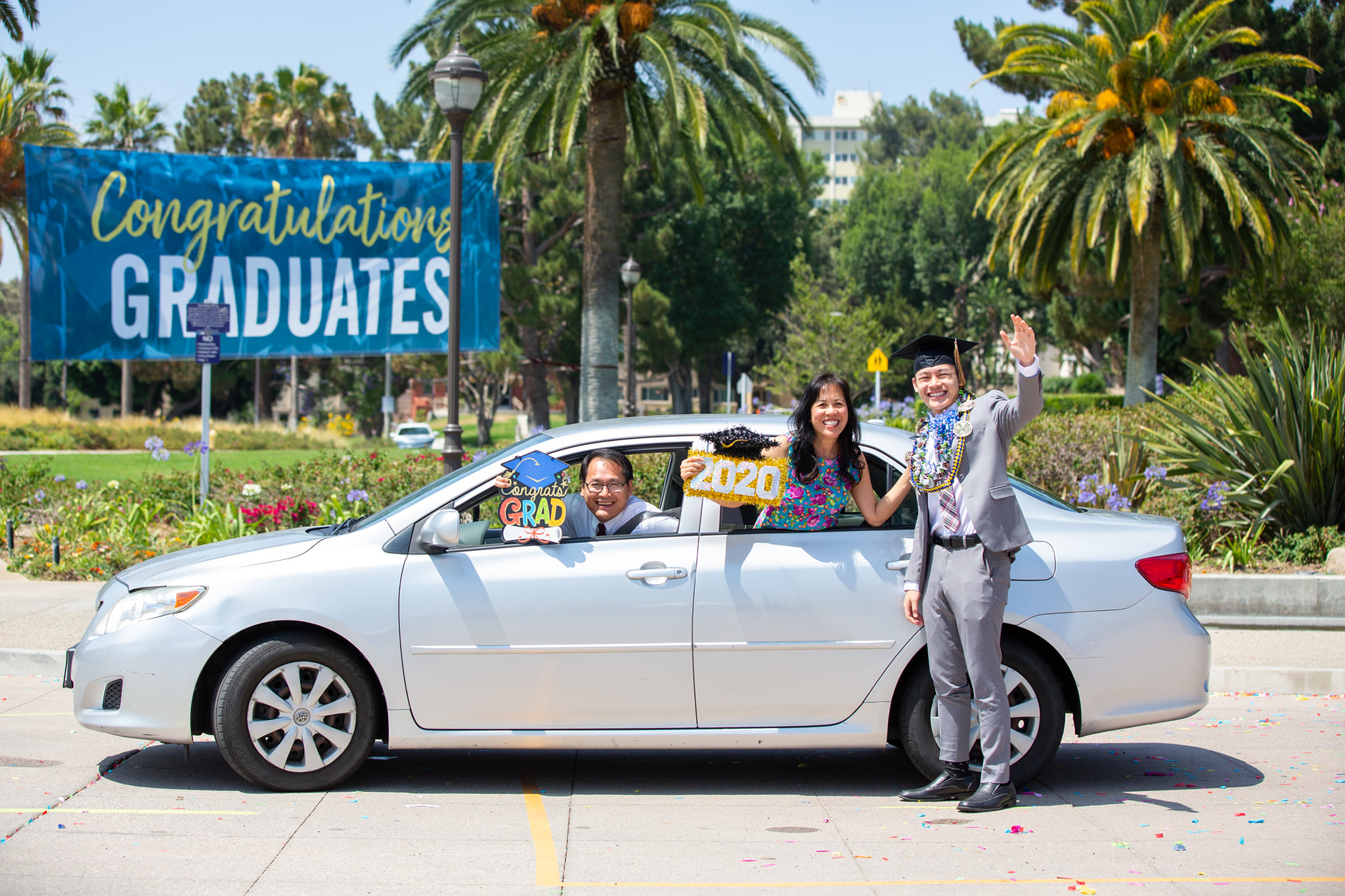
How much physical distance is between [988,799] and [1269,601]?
539cm

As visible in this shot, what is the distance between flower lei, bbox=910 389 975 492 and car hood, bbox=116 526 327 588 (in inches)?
104

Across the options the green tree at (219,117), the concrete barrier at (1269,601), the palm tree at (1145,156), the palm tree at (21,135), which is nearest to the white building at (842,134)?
the green tree at (219,117)

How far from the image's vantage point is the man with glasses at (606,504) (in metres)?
5.27

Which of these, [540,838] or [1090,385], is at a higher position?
[1090,385]

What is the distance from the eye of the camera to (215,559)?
5.05 m

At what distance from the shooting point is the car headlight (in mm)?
4922

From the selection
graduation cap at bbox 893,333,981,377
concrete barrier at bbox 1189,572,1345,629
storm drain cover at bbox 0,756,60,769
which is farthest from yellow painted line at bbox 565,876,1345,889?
concrete barrier at bbox 1189,572,1345,629

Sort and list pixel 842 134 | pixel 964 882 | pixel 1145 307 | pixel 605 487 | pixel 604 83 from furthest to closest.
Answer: pixel 842 134 → pixel 1145 307 → pixel 604 83 → pixel 605 487 → pixel 964 882

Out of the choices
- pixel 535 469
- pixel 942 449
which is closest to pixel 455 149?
pixel 535 469

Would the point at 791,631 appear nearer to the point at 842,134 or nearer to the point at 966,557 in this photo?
the point at 966,557

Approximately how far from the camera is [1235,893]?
4055 millimetres

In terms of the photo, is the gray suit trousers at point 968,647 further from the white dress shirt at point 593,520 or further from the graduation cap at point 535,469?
the graduation cap at point 535,469

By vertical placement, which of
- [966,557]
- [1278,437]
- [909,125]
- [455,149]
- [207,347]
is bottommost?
[966,557]

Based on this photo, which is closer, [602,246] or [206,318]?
[206,318]
